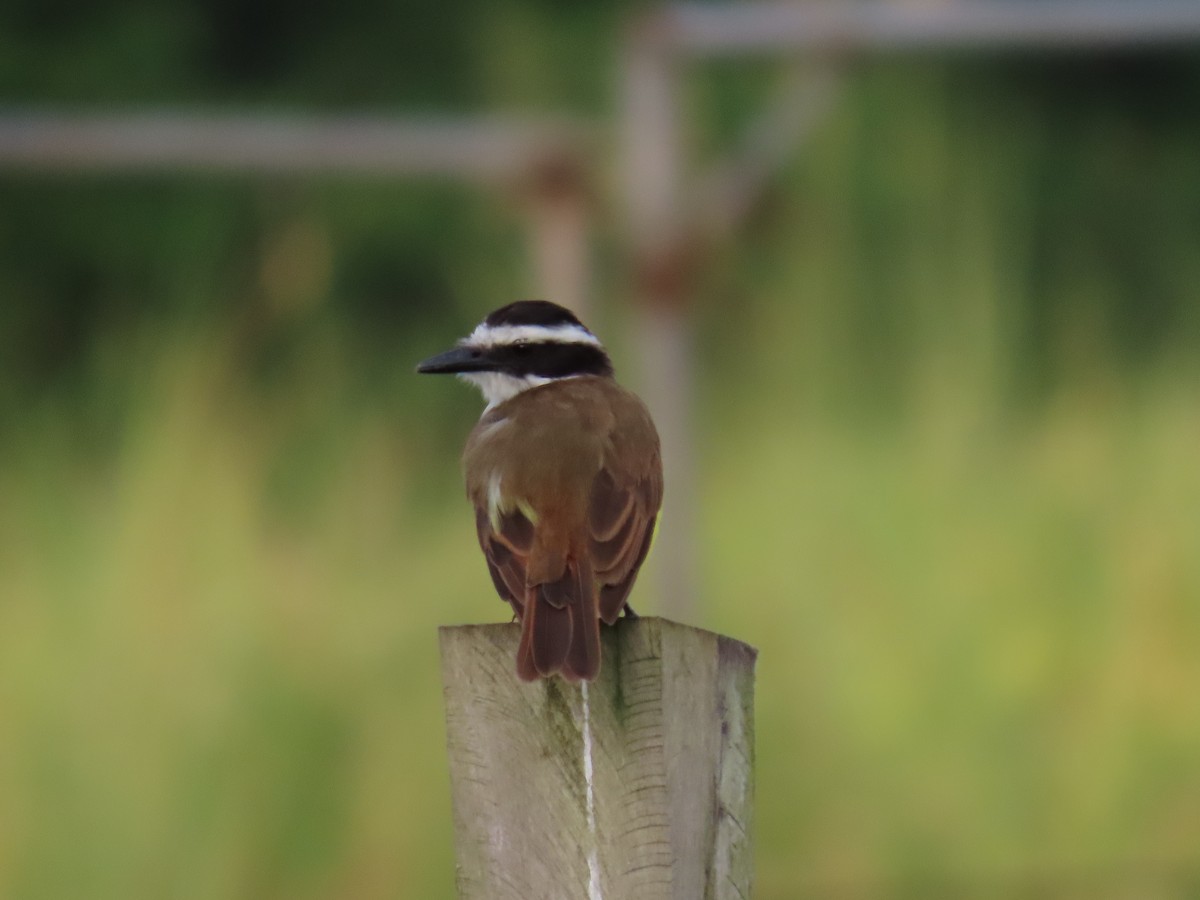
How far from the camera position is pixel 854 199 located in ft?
27.5

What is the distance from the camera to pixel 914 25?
24.2 feet

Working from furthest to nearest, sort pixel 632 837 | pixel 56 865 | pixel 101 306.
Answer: pixel 101 306, pixel 56 865, pixel 632 837

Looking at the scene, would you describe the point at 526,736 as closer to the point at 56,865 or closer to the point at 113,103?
the point at 56,865

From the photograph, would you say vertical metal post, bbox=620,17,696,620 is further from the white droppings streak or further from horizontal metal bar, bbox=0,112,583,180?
the white droppings streak

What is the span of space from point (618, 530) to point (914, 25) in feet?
12.5

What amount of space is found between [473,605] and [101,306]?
201 inches

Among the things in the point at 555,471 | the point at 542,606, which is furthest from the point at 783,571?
the point at 542,606

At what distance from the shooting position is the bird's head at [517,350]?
4.88 meters

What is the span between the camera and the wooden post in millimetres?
2695

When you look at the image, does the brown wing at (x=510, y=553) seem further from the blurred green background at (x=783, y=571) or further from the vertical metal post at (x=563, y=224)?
the vertical metal post at (x=563, y=224)

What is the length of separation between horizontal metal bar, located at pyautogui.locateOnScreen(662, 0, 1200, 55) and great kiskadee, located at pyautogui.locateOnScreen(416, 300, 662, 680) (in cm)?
258

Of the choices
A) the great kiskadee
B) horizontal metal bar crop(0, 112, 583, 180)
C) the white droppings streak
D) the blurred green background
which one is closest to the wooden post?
the white droppings streak

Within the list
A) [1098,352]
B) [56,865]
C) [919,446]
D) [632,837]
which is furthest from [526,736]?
[1098,352]

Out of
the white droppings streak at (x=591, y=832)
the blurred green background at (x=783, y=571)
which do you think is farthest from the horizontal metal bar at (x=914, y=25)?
the white droppings streak at (x=591, y=832)
